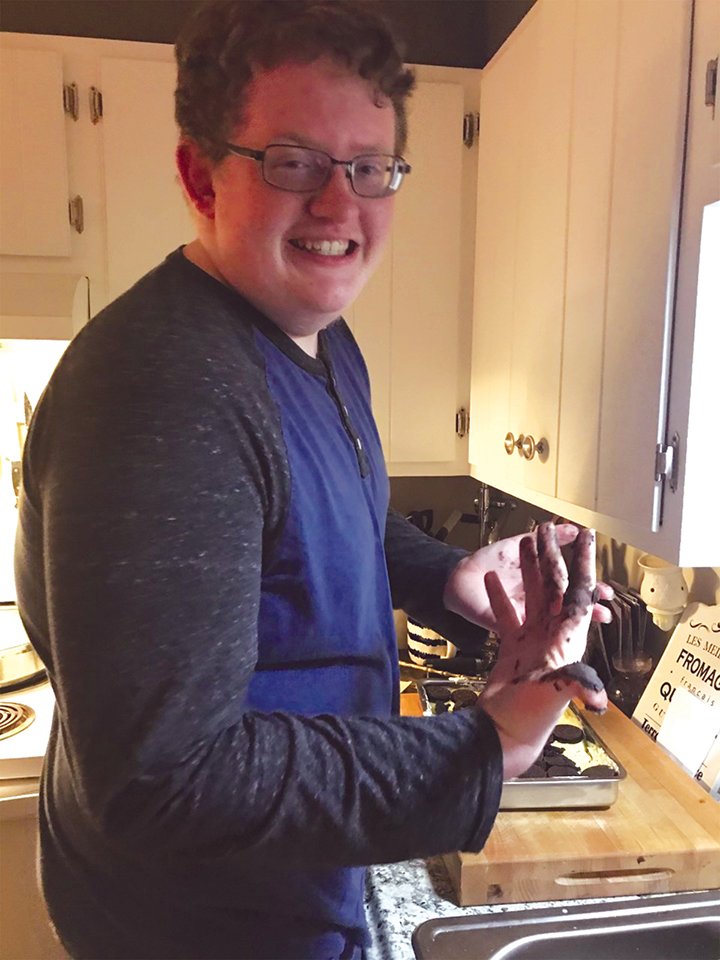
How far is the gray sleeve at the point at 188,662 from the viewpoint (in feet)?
1.70

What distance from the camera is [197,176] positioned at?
0.71 meters

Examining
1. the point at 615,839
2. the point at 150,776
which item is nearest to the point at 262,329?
the point at 150,776

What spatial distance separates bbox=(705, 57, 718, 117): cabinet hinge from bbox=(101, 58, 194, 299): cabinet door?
1.01 metres

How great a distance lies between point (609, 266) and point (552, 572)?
0.53m

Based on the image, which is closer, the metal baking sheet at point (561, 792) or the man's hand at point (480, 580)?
the man's hand at point (480, 580)

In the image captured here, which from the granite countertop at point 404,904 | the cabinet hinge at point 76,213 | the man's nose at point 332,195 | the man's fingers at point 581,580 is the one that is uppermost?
the cabinet hinge at point 76,213

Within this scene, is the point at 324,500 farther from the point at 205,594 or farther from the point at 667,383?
the point at 667,383

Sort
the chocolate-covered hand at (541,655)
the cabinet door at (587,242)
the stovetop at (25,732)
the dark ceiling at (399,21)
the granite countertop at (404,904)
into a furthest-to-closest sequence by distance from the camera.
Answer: the dark ceiling at (399,21) → the stovetop at (25,732) → the cabinet door at (587,242) → the granite countertop at (404,904) → the chocolate-covered hand at (541,655)

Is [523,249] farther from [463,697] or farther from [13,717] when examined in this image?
[13,717]

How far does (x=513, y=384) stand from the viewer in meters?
1.40

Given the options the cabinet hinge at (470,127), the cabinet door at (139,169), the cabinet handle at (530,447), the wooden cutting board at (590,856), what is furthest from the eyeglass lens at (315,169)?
the cabinet hinge at (470,127)

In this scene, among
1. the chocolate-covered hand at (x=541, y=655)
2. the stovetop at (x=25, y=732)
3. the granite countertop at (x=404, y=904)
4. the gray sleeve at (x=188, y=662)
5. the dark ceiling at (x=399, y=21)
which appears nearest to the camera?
the gray sleeve at (x=188, y=662)

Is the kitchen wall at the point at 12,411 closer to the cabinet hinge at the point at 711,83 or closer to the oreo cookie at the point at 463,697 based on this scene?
the oreo cookie at the point at 463,697

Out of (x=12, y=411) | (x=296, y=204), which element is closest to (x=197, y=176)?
(x=296, y=204)
